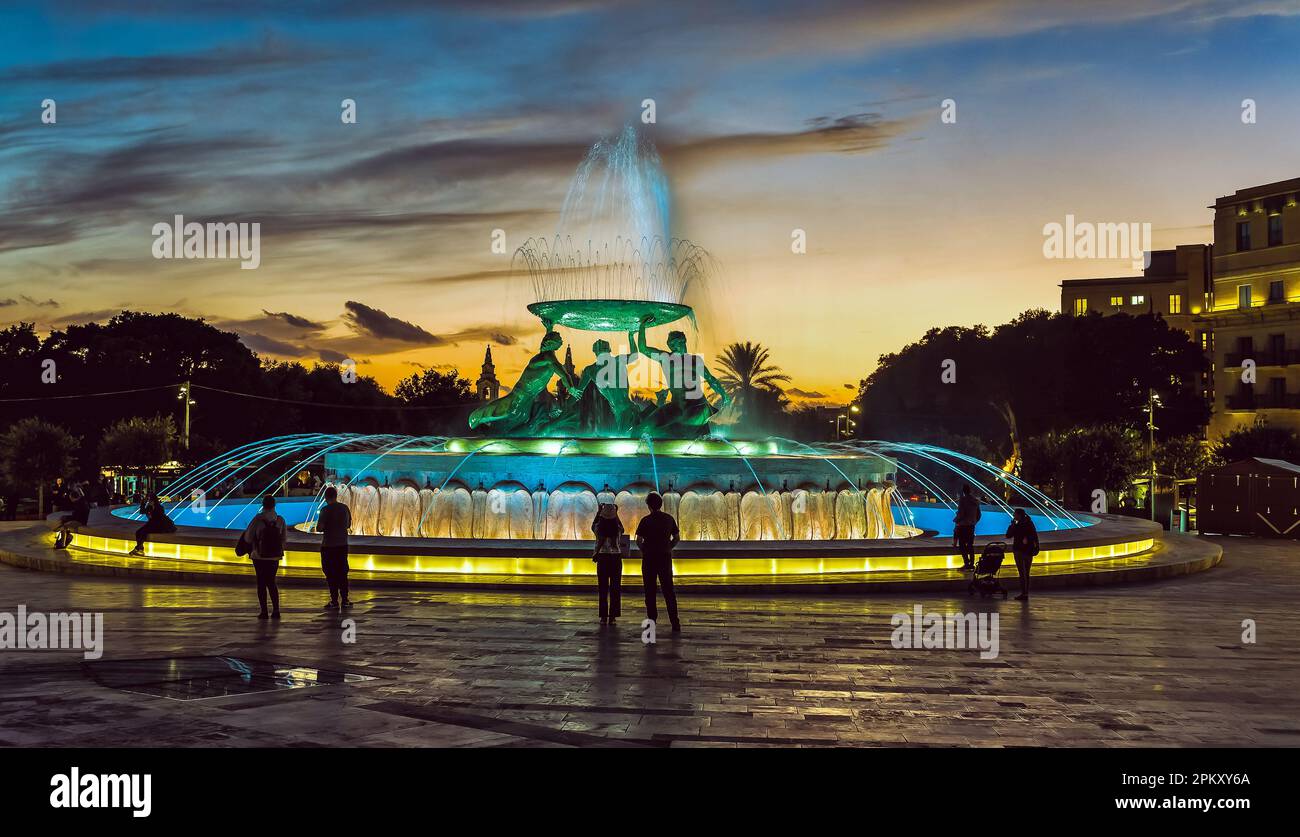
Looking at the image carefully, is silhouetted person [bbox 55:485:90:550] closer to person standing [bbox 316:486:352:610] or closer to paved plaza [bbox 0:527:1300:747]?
paved plaza [bbox 0:527:1300:747]

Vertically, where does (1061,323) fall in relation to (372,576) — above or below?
above

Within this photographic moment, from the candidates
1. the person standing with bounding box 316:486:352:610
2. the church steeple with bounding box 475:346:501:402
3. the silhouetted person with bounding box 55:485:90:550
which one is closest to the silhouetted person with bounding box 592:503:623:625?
the person standing with bounding box 316:486:352:610

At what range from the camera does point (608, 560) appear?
12820 mm

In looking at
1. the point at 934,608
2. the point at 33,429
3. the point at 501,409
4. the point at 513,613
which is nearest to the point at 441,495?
the point at 501,409

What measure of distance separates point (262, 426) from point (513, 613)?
52.1 m

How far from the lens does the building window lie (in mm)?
62344

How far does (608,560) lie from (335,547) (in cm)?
331

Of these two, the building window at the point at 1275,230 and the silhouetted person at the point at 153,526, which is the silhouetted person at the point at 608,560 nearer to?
the silhouetted person at the point at 153,526

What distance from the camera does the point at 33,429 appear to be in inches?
1364

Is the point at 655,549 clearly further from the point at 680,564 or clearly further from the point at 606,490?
the point at 606,490

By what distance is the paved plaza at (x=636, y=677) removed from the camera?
7.89 meters
